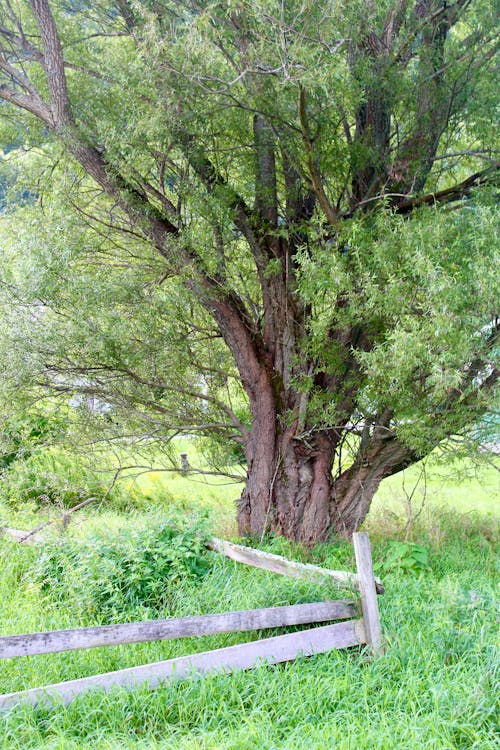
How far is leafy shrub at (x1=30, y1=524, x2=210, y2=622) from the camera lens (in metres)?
5.41

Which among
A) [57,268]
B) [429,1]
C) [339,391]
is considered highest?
[429,1]

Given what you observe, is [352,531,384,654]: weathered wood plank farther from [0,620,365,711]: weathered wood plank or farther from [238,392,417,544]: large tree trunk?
[238,392,417,544]: large tree trunk

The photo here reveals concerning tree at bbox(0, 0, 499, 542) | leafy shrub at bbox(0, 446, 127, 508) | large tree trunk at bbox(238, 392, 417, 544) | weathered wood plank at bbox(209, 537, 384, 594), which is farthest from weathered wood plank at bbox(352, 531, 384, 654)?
leafy shrub at bbox(0, 446, 127, 508)

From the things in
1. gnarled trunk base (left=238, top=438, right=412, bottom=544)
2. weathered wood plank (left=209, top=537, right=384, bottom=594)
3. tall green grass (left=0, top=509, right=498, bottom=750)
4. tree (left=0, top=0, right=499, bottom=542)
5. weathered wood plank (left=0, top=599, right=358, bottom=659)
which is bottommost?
tall green grass (left=0, top=509, right=498, bottom=750)

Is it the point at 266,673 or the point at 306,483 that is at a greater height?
the point at 306,483

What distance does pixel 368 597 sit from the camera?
4629mm

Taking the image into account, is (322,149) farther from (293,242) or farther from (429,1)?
(429,1)

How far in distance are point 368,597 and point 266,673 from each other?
0.93 m

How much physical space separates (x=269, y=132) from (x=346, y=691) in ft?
17.3

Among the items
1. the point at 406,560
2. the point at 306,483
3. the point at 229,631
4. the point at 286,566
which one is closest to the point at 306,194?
the point at 306,483

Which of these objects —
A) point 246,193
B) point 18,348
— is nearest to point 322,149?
point 246,193

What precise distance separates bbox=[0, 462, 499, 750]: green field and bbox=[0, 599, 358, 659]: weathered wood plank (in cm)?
29

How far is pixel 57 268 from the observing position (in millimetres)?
6895

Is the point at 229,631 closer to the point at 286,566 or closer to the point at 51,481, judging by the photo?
the point at 286,566
